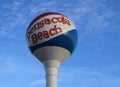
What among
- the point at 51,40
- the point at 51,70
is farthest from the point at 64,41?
the point at 51,70

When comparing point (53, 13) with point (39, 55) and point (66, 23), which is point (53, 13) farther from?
point (39, 55)

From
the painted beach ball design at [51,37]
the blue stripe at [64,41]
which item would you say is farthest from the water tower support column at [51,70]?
the blue stripe at [64,41]

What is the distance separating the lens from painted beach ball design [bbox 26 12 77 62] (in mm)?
34656

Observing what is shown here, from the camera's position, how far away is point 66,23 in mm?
35344

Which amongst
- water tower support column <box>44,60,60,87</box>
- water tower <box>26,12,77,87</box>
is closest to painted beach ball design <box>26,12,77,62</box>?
water tower <box>26,12,77,87</box>

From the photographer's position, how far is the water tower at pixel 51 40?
34.7m

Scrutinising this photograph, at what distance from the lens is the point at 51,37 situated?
34.6m

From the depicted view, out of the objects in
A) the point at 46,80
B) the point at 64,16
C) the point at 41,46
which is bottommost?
the point at 46,80

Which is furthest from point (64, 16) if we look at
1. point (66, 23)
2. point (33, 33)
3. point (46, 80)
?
point (46, 80)

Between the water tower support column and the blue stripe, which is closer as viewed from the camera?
the blue stripe

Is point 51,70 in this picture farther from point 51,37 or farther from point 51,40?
point 51,37

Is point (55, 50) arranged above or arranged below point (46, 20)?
below

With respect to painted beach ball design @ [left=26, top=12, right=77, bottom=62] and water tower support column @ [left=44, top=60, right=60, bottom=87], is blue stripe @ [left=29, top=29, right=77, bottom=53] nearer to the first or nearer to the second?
painted beach ball design @ [left=26, top=12, right=77, bottom=62]

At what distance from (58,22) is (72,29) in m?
1.43
